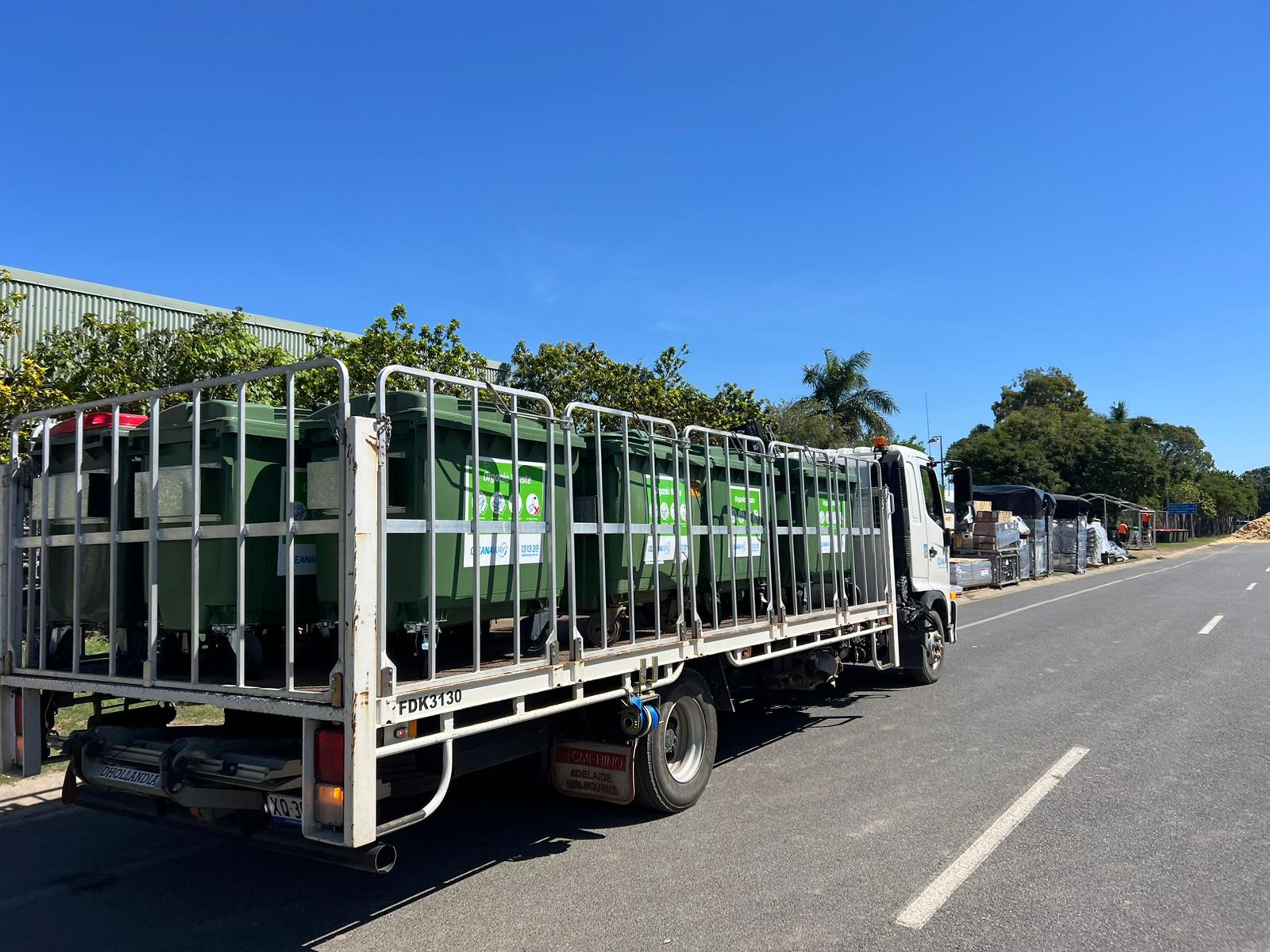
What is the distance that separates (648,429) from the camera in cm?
541

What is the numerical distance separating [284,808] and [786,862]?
2.63 metres

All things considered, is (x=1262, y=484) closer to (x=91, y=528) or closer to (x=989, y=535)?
(x=989, y=535)

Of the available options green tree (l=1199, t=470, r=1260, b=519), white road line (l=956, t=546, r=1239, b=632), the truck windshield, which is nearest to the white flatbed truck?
the truck windshield

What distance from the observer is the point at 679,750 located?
5828mm

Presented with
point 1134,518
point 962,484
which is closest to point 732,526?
point 962,484

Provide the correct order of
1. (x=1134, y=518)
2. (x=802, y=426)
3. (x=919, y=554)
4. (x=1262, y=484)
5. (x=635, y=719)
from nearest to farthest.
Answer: (x=635, y=719) → (x=919, y=554) → (x=802, y=426) → (x=1134, y=518) → (x=1262, y=484)

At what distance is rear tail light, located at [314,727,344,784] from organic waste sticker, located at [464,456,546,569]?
3.14 ft

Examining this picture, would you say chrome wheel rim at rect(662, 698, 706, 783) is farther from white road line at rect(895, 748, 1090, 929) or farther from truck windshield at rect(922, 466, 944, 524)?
truck windshield at rect(922, 466, 944, 524)

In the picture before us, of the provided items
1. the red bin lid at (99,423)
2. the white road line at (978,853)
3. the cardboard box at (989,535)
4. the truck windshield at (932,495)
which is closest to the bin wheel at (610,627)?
the white road line at (978,853)

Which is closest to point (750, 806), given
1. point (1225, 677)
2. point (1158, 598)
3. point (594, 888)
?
point (594, 888)

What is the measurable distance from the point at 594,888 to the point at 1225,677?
9.10 meters

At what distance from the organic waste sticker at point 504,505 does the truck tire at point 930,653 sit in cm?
627

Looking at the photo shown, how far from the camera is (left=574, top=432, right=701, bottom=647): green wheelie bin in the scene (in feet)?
16.8

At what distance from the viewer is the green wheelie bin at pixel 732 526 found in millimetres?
5984
